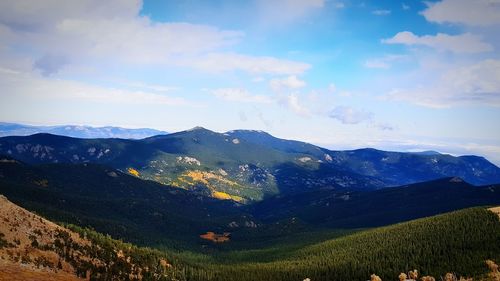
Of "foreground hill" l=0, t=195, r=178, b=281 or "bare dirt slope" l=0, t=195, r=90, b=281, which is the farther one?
"foreground hill" l=0, t=195, r=178, b=281

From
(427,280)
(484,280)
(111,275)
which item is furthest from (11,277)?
(484,280)

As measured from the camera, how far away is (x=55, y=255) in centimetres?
13388

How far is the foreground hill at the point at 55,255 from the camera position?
115m

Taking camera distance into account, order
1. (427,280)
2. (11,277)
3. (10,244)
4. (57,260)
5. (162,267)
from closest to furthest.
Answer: (11,277) < (10,244) < (57,260) < (427,280) < (162,267)

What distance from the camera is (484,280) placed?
18125cm

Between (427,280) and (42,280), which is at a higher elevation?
(42,280)

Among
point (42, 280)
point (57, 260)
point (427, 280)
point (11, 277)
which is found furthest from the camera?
point (427, 280)

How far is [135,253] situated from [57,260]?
61101 mm

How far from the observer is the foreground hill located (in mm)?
115250

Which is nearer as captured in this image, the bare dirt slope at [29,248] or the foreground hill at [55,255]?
the bare dirt slope at [29,248]

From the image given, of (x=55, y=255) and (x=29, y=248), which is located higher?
(x=29, y=248)

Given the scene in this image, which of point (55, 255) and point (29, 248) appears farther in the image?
point (55, 255)

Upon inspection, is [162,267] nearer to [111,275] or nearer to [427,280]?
[111,275]

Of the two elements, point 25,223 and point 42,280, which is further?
point 25,223
